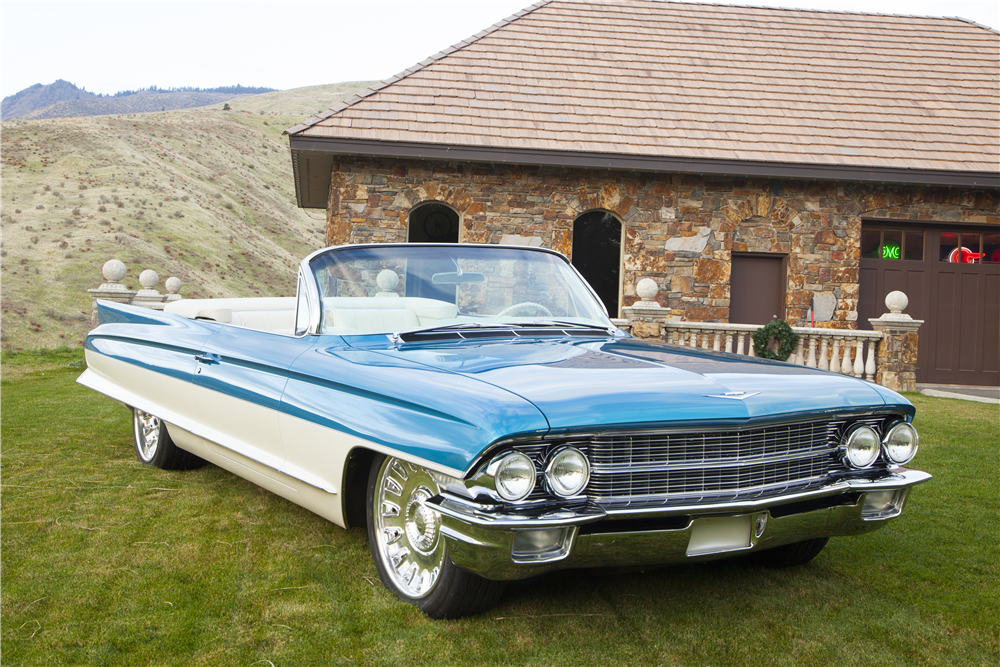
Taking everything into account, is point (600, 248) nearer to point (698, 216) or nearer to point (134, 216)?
point (698, 216)

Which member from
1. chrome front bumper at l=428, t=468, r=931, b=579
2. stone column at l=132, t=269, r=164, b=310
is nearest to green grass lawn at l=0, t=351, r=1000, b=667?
chrome front bumper at l=428, t=468, r=931, b=579

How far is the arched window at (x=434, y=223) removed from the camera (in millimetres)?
11695

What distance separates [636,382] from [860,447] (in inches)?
38.3

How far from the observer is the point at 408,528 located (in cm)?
279

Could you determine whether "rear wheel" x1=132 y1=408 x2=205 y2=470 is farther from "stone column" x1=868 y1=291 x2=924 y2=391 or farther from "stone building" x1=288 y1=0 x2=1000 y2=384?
"stone column" x1=868 y1=291 x2=924 y2=391

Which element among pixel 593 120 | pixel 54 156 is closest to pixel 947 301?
pixel 593 120

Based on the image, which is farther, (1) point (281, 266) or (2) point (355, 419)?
(1) point (281, 266)

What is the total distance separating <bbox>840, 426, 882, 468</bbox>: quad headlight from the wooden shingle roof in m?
8.55

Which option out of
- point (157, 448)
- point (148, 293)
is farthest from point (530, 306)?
point (148, 293)

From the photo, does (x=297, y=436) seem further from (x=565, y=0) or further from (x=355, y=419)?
(x=565, y=0)

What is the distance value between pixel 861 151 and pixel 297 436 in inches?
428

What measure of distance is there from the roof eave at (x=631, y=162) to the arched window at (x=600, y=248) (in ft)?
3.35

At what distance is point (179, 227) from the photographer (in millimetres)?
34250

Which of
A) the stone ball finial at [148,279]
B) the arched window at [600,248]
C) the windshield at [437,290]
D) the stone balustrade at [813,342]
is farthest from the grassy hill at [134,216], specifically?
the windshield at [437,290]
